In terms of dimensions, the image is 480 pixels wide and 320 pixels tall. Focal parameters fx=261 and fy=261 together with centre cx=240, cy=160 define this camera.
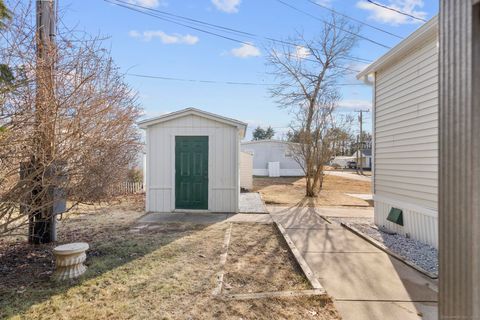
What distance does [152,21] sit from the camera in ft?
32.7

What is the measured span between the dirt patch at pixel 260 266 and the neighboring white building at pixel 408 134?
2785 millimetres

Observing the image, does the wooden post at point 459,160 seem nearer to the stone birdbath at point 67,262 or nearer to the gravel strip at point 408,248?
the gravel strip at point 408,248

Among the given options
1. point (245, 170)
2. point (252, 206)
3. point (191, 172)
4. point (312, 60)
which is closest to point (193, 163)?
point (191, 172)

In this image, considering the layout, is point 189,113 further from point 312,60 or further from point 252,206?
point 312,60

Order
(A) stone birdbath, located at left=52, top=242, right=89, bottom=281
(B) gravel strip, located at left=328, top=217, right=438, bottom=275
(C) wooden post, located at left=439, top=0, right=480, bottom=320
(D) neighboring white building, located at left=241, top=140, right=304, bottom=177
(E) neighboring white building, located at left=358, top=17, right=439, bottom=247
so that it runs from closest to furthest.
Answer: (C) wooden post, located at left=439, top=0, right=480, bottom=320, (A) stone birdbath, located at left=52, top=242, right=89, bottom=281, (B) gravel strip, located at left=328, top=217, right=438, bottom=275, (E) neighboring white building, located at left=358, top=17, right=439, bottom=247, (D) neighboring white building, located at left=241, top=140, right=304, bottom=177

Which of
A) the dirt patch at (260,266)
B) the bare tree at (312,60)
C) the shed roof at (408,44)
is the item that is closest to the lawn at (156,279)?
the dirt patch at (260,266)

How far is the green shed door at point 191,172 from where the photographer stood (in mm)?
7840

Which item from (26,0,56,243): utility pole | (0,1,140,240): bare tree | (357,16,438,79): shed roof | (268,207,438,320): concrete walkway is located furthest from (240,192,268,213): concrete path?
(26,0,56,243): utility pole

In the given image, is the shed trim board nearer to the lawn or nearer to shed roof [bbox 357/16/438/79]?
the lawn

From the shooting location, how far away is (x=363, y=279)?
3.58 metres

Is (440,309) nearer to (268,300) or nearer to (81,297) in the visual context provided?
(268,300)

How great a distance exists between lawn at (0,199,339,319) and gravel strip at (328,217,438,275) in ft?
6.80

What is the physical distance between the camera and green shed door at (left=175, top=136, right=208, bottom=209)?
25.7 feet

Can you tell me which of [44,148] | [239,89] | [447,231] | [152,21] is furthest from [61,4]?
[239,89]
